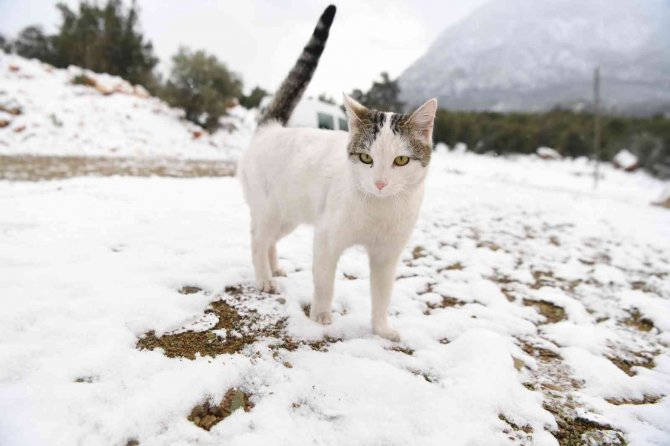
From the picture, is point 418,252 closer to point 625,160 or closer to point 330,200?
point 330,200

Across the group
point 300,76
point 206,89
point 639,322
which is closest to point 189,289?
point 300,76

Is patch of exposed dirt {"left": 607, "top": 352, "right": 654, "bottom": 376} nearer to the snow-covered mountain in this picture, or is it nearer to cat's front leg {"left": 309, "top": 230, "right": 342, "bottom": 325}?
cat's front leg {"left": 309, "top": 230, "right": 342, "bottom": 325}

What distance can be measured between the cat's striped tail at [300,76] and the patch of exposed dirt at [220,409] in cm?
227

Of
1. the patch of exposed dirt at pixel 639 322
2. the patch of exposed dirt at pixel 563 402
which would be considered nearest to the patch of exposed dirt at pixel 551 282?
the patch of exposed dirt at pixel 639 322

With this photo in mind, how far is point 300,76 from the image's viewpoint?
286 cm

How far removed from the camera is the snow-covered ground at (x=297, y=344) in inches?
54.3

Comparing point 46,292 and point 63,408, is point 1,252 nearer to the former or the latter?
point 46,292

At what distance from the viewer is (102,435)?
3.98 feet

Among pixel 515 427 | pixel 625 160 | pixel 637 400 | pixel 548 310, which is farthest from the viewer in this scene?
pixel 625 160

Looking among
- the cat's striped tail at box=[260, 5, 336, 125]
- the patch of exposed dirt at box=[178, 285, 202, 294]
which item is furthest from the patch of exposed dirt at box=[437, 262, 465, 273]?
the patch of exposed dirt at box=[178, 285, 202, 294]

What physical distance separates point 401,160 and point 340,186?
0.42 meters

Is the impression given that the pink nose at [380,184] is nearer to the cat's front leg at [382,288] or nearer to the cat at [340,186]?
the cat at [340,186]

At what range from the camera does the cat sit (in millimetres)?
1934

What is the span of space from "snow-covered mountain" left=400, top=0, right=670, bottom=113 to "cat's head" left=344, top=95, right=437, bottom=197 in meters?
137
